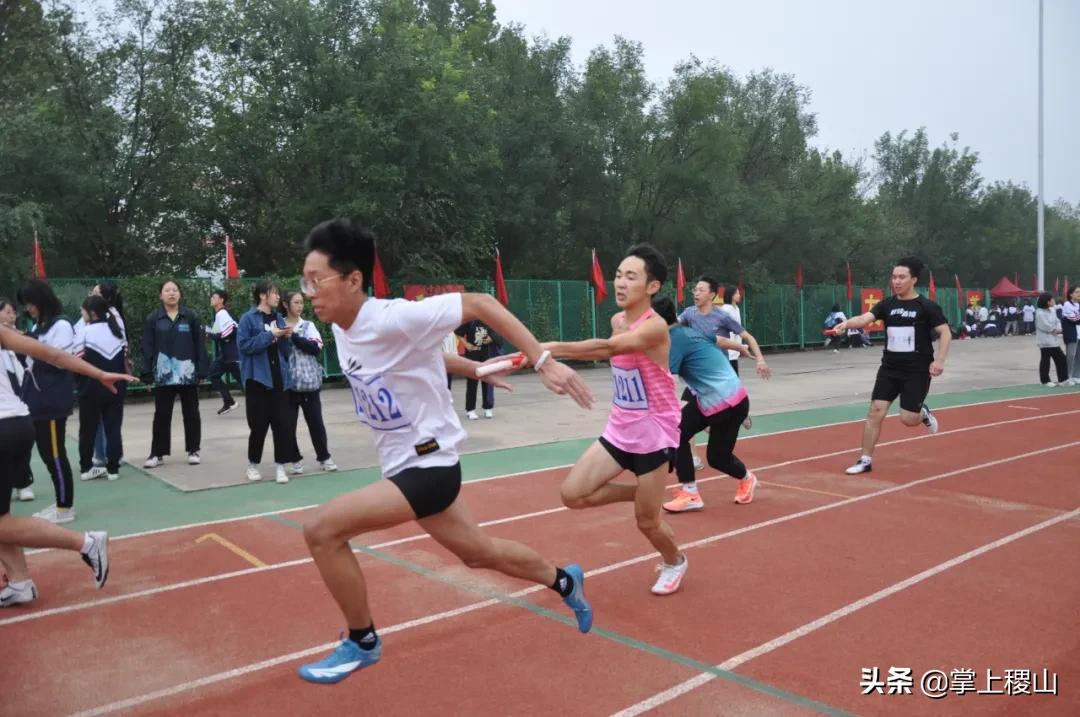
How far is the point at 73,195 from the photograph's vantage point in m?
19.2

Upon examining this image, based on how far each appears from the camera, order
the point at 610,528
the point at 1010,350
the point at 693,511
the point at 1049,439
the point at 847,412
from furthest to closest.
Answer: the point at 1010,350
the point at 847,412
the point at 1049,439
the point at 693,511
the point at 610,528

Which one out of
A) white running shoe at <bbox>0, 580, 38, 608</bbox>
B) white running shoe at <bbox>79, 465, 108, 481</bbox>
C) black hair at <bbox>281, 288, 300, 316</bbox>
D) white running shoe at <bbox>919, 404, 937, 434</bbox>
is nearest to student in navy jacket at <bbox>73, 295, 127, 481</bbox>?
white running shoe at <bbox>79, 465, 108, 481</bbox>

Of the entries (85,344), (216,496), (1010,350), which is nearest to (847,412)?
(216,496)

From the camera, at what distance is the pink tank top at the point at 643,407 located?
4953 mm

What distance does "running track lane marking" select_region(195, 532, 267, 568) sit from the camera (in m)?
5.83

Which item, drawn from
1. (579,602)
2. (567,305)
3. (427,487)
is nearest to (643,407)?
(579,602)

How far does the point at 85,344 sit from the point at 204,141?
14435 millimetres

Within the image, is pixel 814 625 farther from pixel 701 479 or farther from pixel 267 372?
pixel 267 372

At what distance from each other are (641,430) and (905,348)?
15.9 ft

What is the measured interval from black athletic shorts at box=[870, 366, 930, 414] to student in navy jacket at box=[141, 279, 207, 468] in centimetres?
726

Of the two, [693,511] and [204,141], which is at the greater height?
[204,141]

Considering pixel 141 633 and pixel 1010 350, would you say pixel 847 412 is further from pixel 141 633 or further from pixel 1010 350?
pixel 1010 350

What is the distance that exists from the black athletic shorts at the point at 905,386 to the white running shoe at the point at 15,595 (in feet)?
24.3

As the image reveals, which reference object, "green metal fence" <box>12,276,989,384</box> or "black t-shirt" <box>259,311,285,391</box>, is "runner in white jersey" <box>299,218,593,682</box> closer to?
"black t-shirt" <box>259,311,285,391</box>
